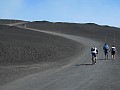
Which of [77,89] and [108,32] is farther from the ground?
[108,32]

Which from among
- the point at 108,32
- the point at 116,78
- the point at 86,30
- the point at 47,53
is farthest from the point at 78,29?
the point at 116,78

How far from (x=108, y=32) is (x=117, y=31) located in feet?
8.49

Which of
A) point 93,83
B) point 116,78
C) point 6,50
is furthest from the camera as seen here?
point 6,50

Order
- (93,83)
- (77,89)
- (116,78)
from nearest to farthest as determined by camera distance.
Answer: (77,89) → (93,83) → (116,78)

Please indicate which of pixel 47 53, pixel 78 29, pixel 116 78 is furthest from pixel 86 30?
pixel 116 78

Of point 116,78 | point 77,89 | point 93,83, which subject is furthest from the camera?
point 116,78

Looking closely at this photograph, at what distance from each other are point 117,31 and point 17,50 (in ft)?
166

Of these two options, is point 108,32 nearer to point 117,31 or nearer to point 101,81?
point 117,31

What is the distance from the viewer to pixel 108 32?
3484 inches

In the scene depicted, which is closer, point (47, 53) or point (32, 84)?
point (32, 84)

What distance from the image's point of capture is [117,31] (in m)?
89.6

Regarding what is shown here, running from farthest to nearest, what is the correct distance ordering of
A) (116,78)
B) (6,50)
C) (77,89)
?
(6,50) < (116,78) < (77,89)

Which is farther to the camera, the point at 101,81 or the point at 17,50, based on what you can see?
the point at 17,50

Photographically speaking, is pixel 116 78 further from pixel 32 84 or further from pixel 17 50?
pixel 17 50
